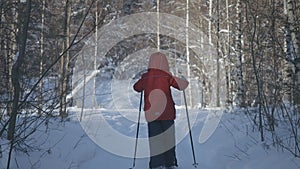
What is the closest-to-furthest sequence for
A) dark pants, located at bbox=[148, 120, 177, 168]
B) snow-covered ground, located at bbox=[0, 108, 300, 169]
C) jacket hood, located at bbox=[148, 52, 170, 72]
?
snow-covered ground, located at bbox=[0, 108, 300, 169] < dark pants, located at bbox=[148, 120, 177, 168] < jacket hood, located at bbox=[148, 52, 170, 72]

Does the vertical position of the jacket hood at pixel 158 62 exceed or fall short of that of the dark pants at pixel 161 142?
it exceeds it

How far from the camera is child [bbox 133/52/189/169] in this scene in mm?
6785

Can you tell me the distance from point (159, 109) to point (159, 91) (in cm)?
31

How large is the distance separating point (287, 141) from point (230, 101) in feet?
44.6

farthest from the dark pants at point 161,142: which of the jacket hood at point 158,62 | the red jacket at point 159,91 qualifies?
the jacket hood at point 158,62

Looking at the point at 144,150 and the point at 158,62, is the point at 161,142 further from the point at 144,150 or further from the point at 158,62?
the point at 144,150

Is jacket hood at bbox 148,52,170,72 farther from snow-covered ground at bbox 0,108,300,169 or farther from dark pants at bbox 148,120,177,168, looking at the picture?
snow-covered ground at bbox 0,108,300,169

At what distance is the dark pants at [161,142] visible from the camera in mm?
6750

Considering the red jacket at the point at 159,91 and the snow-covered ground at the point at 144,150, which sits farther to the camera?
the red jacket at the point at 159,91

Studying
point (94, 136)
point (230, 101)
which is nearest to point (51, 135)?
point (94, 136)

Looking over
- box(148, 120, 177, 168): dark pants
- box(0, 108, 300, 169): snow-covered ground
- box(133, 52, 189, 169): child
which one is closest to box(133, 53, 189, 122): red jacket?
box(133, 52, 189, 169): child

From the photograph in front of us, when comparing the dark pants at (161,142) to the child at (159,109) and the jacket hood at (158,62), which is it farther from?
the jacket hood at (158,62)

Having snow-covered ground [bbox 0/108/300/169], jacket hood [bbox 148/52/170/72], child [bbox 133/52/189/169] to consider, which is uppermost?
jacket hood [bbox 148/52/170/72]

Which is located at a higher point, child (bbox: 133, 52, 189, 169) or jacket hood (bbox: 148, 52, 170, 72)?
jacket hood (bbox: 148, 52, 170, 72)
